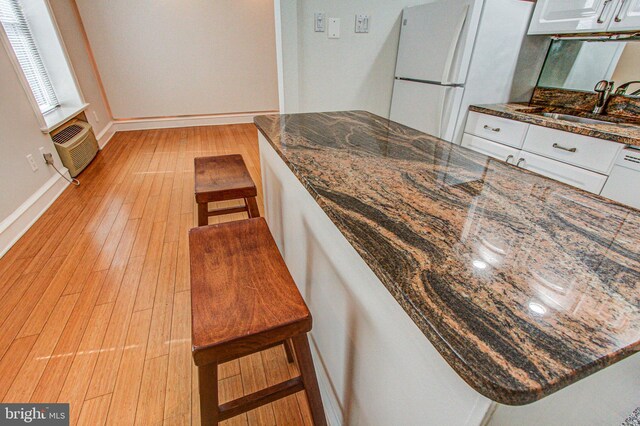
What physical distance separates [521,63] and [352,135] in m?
2.00

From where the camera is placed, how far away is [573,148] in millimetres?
1810

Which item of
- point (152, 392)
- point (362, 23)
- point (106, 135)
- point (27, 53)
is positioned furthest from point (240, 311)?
point (106, 135)

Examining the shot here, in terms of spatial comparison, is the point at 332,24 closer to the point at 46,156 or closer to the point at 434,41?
the point at 434,41

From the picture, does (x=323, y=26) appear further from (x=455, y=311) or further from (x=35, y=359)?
(x=35, y=359)

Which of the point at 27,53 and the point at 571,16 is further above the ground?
the point at 571,16

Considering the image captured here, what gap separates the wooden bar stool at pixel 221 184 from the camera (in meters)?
1.56

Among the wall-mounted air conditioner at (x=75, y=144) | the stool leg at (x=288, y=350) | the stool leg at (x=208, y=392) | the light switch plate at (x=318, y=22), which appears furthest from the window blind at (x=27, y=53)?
the stool leg at (x=208, y=392)

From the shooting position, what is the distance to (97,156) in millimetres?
3770

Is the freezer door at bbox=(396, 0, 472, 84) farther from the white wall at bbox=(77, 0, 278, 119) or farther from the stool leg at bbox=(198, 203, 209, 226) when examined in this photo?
the white wall at bbox=(77, 0, 278, 119)


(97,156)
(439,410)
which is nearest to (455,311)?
(439,410)

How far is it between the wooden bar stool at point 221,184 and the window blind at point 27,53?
7.93 feet

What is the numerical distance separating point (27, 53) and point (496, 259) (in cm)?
464

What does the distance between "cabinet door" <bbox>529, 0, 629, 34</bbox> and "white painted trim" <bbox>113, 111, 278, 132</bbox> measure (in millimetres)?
4005

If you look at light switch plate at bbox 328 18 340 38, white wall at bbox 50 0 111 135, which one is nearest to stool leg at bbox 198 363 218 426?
light switch plate at bbox 328 18 340 38
